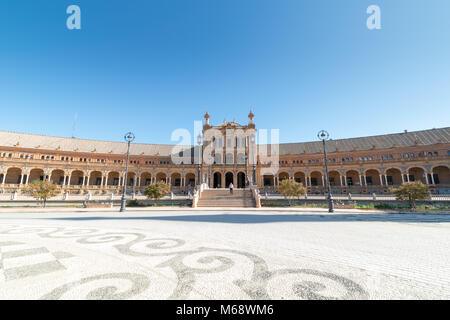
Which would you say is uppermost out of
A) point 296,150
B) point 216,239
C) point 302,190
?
point 296,150

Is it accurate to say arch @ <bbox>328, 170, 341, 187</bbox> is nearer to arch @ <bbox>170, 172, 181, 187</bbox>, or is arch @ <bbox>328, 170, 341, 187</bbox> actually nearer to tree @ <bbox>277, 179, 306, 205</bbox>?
tree @ <bbox>277, 179, 306, 205</bbox>

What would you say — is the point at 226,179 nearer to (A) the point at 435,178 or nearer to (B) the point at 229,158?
(B) the point at 229,158

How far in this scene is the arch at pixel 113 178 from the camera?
46525mm

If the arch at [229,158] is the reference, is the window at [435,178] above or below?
below

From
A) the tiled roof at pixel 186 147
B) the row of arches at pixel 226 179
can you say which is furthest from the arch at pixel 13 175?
the row of arches at pixel 226 179

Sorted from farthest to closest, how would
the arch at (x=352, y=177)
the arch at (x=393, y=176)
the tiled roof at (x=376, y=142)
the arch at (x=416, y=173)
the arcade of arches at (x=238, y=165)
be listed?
1. the arch at (x=352, y=177)
2. the arch at (x=393, y=176)
3. the tiled roof at (x=376, y=142)
4. the arch at (x=416, y=173)
5. the arcade of arches at (x=238, y=165)

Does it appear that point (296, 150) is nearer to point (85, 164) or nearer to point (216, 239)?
point (216, 239)

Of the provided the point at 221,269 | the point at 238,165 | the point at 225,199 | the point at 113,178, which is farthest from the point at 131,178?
the point at 221,269

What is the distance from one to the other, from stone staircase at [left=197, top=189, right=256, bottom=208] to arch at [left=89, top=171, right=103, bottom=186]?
35.8 m

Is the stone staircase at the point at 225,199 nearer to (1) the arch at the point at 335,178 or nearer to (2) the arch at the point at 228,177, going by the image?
(2) the arch at the point at 228,177

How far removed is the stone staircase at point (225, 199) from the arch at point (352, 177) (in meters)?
32.2
